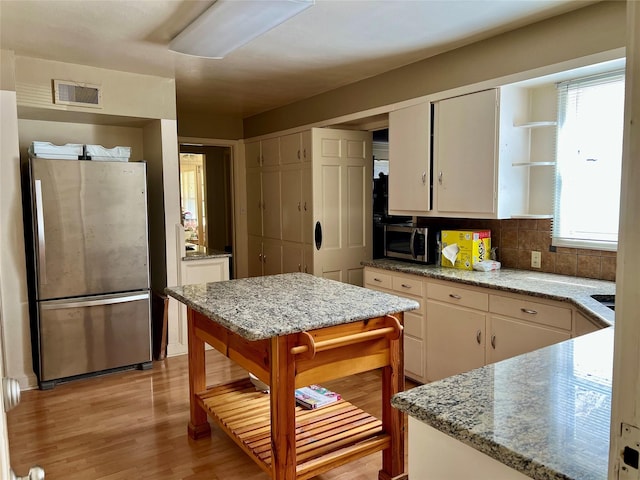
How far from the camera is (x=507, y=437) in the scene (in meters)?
0.94

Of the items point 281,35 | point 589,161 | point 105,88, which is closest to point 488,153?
point 589,161

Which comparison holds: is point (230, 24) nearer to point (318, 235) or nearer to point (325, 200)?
point (325, 200)

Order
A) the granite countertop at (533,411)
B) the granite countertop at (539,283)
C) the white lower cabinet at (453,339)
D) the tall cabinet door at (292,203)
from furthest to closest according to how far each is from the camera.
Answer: the tall cabinet door at (292,203), the white lower cabinet at (453,339), the granite countertop at (539,283), the granite countertop at (533,411)

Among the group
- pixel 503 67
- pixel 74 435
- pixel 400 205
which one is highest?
pixel 503 67

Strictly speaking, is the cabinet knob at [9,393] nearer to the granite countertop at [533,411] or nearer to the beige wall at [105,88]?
the granite countertop at [533,411]

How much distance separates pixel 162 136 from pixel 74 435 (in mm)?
2451

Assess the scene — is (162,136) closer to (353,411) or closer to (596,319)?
(353,411)

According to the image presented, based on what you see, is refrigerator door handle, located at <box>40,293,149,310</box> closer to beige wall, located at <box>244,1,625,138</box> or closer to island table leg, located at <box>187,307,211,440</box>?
island table leg, located at <box>187,307,211,440</box>

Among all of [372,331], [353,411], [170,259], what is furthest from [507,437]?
[170,259]

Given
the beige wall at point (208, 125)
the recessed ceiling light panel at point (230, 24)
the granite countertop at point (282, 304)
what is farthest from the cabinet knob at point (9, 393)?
the beige wall at point (208, 125)

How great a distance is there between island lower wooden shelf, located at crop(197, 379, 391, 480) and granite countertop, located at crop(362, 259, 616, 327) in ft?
3.61

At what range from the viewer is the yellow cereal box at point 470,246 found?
3.38 metres

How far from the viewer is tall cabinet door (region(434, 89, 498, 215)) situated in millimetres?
3158

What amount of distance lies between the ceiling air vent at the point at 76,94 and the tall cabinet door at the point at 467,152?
2.70 meters
